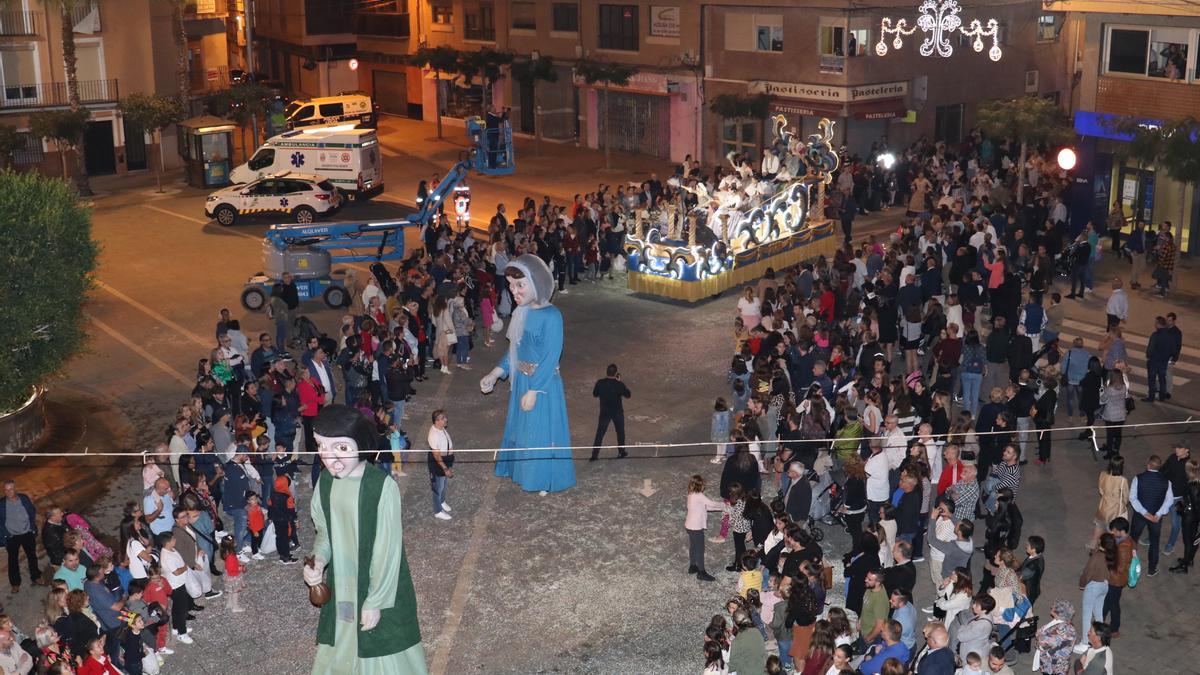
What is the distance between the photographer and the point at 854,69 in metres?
38.3

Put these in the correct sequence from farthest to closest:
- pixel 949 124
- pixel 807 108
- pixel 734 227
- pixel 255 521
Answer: pixel 949 124 < pixel 807 108 < pixel 734 227 < pixel 255 521

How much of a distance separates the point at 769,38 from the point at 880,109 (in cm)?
395

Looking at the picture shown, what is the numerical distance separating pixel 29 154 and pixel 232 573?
32269 millimetres

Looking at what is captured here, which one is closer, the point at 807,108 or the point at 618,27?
the point at 807,108

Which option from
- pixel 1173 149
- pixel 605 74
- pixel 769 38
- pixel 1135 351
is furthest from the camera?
pixel 605 74

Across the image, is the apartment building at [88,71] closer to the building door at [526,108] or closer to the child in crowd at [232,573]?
the building door at [526,108]

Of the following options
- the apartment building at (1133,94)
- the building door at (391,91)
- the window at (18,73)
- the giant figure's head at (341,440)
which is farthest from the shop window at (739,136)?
the giant figure's head at (341,440)

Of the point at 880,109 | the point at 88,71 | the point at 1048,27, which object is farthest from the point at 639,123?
the point at 88,71

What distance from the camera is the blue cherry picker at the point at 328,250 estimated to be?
86.6ft

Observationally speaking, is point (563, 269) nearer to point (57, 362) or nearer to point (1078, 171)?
point (57, 362)

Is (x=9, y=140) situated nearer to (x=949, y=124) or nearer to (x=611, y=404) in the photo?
(x=611, y=404)

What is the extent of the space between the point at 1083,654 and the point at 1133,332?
14372mm

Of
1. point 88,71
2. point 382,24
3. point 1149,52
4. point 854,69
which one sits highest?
point 382,24

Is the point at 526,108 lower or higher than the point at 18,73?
lower
